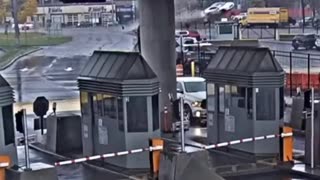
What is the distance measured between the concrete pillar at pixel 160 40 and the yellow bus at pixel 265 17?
119ft

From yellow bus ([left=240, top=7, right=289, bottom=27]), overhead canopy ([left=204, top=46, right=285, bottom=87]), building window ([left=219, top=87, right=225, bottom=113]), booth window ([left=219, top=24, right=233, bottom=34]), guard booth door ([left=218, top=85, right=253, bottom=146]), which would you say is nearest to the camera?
overhead canopy ([left=204, top=46, right=285, bottom=87])

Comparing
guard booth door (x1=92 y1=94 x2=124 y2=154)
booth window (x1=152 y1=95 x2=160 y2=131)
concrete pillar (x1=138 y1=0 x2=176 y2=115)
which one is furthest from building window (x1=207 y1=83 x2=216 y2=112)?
concrete pillar (x1=138 y1=0 x2=176 y2=115)

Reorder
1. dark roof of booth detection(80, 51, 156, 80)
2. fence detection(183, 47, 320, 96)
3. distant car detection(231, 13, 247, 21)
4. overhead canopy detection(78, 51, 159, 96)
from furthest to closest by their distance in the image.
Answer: distant car detection(231, 13, 247, 21) → fence detection(183, 47, 320, 96) → dark roof of booth detection(80, 51, 156, 80) → overhead canopy detection(78, 51, 159, 96)

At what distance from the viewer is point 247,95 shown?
20.0 meters

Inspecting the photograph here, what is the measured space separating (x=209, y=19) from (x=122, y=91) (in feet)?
152

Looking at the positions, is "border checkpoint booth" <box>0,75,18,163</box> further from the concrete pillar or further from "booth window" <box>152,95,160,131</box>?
the concrete pillar

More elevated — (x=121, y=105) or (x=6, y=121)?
(x=121, y=105)

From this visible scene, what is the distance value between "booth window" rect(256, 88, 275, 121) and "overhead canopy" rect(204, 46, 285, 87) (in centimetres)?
16

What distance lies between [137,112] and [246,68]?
329 cm

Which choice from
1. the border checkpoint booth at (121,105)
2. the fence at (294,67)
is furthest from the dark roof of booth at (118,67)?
the fence at (294,67)

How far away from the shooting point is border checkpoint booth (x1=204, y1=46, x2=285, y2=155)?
777 inches

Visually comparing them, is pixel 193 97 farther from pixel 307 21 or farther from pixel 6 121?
pixel 307 21

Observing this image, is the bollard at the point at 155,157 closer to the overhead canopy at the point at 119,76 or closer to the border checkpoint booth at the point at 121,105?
the border checkpoint booth at the point at 121,105

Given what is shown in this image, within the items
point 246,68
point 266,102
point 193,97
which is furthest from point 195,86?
point 266,102
